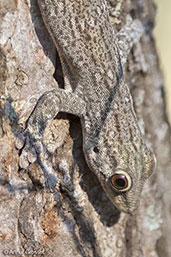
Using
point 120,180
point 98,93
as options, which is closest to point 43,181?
point 120,180

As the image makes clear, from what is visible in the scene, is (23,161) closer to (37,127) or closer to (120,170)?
(37,127)

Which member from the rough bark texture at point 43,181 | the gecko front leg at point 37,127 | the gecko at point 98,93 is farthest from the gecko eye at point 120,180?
the gecko front leg at point 37,127

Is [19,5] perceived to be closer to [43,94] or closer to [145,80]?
[43,94]

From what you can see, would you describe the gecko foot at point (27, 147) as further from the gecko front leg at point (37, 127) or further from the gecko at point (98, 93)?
the gecko at point (98, 93)

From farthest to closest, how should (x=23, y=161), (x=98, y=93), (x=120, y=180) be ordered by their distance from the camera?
(x=98, y=93), (x=120, y=180), (x=23, y=161)

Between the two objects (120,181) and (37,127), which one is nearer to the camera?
(37,127)

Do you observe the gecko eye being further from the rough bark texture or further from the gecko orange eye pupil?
the rough bark texture

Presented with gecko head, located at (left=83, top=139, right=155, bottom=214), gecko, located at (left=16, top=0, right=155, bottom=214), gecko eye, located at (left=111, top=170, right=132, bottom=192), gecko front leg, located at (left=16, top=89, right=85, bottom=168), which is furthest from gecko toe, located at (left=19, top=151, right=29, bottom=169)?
gecko eye, located at (left=111, top=170, right=132, bottom=192)
